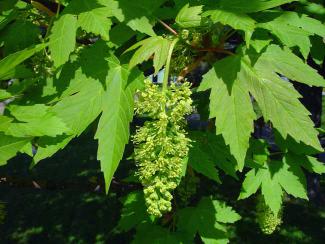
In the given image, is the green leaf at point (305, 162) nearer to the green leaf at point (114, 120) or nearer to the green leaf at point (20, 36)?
the green leaf at point (114, 120)

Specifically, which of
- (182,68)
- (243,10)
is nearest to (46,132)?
(182,68)

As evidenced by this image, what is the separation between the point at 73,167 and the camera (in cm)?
855

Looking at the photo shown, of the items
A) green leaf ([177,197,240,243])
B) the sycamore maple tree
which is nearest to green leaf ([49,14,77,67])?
the sycamore maple tree

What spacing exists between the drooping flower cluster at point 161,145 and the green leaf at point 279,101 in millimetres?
338

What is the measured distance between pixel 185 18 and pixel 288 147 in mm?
1211

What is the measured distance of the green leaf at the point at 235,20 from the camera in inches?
49.3

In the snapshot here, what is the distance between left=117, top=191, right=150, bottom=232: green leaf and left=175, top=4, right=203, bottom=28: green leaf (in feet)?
3.68

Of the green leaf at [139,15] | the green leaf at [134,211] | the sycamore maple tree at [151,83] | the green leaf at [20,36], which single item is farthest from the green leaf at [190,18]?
the green leaf at [134,211]

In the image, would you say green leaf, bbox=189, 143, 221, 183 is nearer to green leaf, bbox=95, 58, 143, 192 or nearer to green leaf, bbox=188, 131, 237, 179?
green leaf, bbox=188, 131, 237, 179

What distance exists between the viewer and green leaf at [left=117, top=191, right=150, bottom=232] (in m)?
2.21

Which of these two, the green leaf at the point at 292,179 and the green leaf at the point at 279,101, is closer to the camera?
the green leaf at the point at 279,101

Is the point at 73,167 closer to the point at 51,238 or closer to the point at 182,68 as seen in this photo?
the point at 51,238

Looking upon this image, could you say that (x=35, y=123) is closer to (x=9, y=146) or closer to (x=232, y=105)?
(x=9, y=146)

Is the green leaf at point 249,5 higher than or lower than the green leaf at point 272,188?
higher
